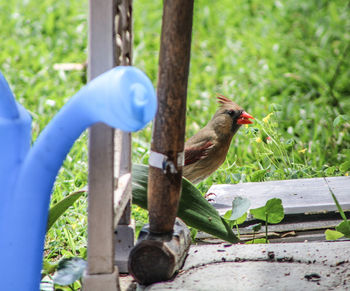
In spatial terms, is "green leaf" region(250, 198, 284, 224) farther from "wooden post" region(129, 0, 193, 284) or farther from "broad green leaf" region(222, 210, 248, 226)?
"wooden post" region(129, 0, 193, 284)

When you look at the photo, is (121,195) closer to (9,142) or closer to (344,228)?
(9,142)

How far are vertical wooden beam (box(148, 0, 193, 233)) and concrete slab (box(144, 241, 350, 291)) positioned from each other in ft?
0.77

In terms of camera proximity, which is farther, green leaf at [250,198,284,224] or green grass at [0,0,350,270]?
green grass at [0,0,350,270]

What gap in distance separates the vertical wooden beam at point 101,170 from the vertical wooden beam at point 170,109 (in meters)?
0.17

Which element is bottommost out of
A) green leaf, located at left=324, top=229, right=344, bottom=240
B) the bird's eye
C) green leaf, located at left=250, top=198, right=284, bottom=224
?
green leaf, located at left=324, top=229, right=344, bottom=240

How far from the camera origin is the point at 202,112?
4594mm

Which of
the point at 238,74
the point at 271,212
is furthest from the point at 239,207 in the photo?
the point at 238,74

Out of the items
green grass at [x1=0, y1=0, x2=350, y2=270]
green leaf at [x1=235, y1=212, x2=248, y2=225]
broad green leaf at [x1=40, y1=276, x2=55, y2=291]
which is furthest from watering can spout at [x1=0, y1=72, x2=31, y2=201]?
green leaf at [x1=235, y1=212, x2=248, y2=225]

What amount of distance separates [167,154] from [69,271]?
0.46m

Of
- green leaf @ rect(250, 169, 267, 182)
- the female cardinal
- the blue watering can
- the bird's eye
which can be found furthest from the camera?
the bird's eye

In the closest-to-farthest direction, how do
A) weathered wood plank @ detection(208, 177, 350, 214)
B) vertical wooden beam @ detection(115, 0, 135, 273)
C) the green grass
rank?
1. vertical wooden beam @ detection(115, 0, 135, 273)
2. weathered wood plank @ detection(208, 177, 350, 214)
3. the green grass

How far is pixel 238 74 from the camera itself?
523 centimetres

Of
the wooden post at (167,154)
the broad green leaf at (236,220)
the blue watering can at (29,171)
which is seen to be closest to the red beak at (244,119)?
the broad green leaf at (236,220)

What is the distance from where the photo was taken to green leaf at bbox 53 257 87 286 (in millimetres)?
1960
